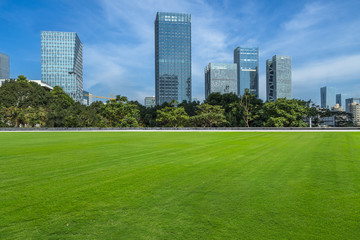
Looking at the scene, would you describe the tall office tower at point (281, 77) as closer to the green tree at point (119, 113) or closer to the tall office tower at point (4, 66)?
the green tree at point (119, 113)

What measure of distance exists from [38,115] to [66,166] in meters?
46.1

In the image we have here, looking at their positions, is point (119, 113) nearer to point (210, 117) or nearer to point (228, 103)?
point (210, 117)

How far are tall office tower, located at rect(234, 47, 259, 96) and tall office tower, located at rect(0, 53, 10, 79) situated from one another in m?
182

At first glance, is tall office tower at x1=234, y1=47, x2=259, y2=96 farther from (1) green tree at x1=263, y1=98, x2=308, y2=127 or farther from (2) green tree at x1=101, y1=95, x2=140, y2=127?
(2) green tree at x1=101, y1=95, x2=140, y2=127

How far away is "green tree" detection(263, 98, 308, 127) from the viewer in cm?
3859

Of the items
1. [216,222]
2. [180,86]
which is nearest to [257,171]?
[216,222]

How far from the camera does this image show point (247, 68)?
19062cm

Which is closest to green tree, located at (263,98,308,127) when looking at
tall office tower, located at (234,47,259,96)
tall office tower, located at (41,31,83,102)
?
tall office tower, located at (41,31,83,102)

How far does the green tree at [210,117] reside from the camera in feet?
141

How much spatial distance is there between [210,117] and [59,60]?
113255 mm

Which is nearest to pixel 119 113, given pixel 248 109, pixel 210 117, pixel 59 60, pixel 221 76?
pixel 210 117

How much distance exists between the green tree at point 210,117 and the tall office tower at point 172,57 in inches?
3916

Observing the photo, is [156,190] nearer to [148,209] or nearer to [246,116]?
[148,209]

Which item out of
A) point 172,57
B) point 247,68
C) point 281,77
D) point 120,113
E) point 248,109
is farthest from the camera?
point 247,68
